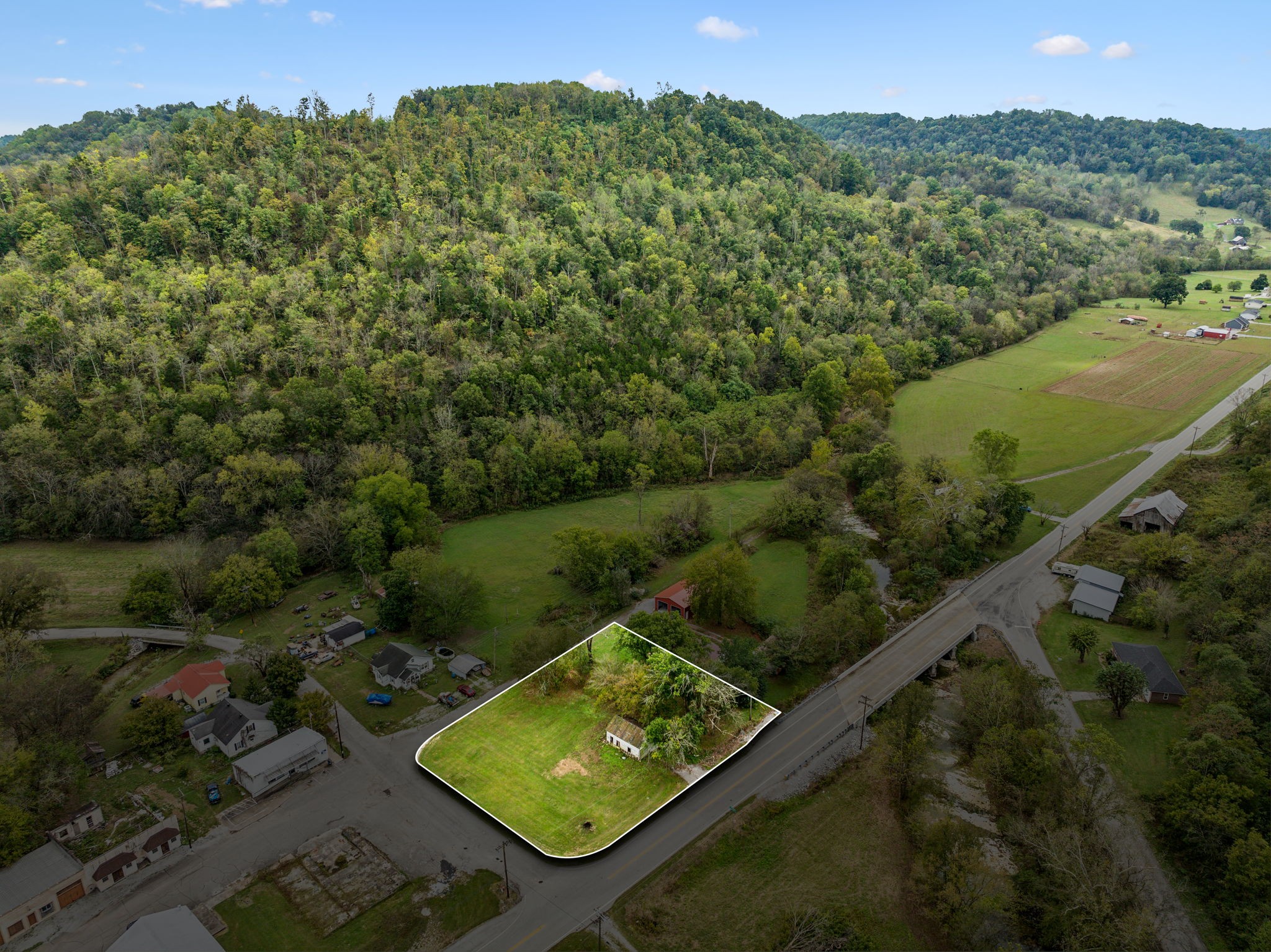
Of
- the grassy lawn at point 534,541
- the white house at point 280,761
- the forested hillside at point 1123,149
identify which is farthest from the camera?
the forested hillside at point 1123,149

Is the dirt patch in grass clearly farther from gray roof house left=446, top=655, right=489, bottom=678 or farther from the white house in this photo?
the white house

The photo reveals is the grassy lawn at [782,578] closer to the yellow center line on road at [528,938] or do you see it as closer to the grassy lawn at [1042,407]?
the grassy lawn at [1042,407]

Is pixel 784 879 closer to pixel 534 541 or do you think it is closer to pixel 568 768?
pixel 568 768

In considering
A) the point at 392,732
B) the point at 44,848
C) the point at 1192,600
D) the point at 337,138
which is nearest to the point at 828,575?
the point at 1192,600

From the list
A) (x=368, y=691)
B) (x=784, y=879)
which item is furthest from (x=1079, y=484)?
(x=368, y=691)

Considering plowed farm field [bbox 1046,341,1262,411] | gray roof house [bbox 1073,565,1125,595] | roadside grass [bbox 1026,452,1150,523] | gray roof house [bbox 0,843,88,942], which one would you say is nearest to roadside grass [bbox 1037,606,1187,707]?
gray roof house [bbox 1073,565,1125,595]

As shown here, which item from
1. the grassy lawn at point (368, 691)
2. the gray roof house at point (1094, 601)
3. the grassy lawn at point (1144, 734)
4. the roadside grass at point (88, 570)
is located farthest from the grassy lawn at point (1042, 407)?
the roadside grass at point (88, 570)
